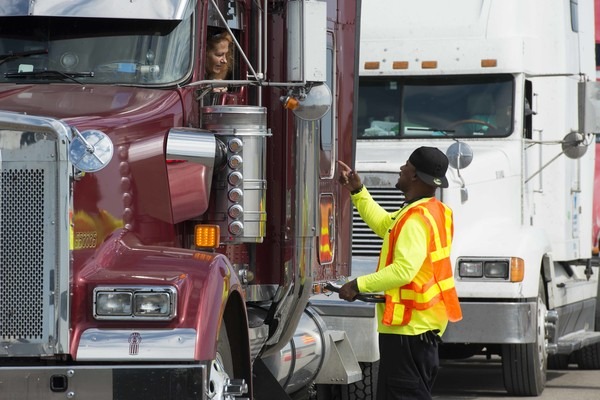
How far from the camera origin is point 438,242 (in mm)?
7738

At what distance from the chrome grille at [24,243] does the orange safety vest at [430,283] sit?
6.92 ft

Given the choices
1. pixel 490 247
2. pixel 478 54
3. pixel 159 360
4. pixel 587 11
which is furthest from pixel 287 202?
pixel 587 11

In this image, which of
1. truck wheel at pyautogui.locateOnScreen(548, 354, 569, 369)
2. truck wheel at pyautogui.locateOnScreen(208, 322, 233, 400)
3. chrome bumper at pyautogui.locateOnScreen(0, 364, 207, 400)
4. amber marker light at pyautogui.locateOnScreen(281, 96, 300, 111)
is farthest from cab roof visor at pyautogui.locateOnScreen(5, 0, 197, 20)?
truck wheel at pyautogui.locateOnScreen(548, 354, 569, 369)

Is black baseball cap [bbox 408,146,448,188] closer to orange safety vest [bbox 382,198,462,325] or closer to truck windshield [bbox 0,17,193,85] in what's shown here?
orange safety vest [bbox 382,198,462,325]

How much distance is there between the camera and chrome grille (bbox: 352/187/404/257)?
11.9m

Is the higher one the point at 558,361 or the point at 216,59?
the point at 216,59

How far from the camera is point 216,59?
7746 millimetres

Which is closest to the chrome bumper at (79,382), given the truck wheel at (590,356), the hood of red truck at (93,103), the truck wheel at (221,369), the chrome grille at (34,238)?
the chrome grille at (34,238)

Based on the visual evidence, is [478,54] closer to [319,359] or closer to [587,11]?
[587,11]

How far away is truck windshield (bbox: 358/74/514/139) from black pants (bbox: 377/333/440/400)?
5357mm

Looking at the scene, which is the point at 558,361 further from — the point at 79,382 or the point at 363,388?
the point at 79,382

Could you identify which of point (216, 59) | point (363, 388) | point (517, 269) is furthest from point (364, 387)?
point (216, 59)

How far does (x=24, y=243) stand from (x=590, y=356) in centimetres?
990

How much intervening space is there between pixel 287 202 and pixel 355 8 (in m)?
2.06
